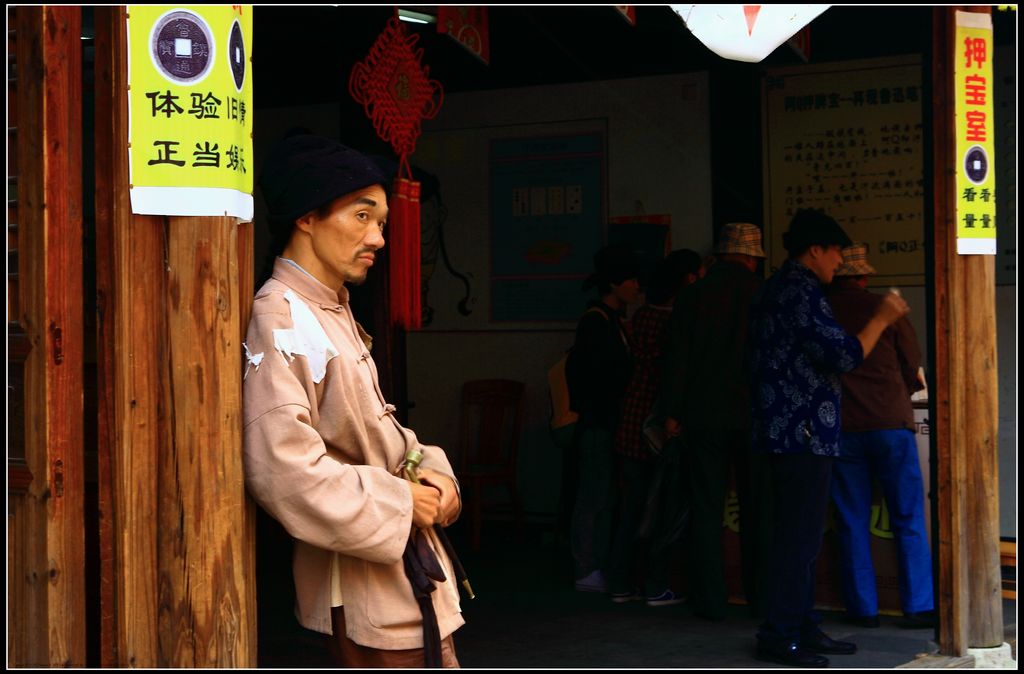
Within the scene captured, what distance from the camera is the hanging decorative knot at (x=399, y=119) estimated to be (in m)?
5.09

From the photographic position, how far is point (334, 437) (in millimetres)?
2855

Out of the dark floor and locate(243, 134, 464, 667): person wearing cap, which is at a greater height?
locate(243, 134, 464, 667): person wearing cap

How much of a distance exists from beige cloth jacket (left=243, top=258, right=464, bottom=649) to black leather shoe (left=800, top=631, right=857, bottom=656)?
2.91m

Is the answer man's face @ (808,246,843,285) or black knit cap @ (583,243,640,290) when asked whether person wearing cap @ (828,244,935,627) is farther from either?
black knit cap @ (583,243,640,290)

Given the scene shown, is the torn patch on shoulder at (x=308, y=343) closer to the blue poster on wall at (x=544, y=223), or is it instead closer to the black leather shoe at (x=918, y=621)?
the black leather shoe at (x=918, y=621)

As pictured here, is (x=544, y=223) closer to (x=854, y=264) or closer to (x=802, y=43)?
(x=802, y=43)

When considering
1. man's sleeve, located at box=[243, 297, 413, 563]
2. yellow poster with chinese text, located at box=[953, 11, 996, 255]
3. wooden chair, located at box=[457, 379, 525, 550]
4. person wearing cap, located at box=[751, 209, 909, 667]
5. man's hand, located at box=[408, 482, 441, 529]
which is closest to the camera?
man's sleeve, located at box=[243, 297, 413, 563]

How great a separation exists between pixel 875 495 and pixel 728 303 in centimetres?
117

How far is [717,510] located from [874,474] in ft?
2.48

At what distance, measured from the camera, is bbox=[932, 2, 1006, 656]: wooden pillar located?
16.4ft

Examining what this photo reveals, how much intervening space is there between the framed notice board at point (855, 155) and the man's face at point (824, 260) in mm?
2069

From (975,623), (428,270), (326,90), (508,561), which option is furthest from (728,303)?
(326,90)

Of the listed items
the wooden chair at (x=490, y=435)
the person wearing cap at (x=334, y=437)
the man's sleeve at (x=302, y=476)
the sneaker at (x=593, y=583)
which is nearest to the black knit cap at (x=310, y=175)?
the person wearing cap at (x=334, y=437)

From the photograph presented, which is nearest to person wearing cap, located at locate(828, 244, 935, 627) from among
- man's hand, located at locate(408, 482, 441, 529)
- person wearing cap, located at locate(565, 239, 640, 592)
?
person wearing cap, located at locate(565, 239, 640, 592)
